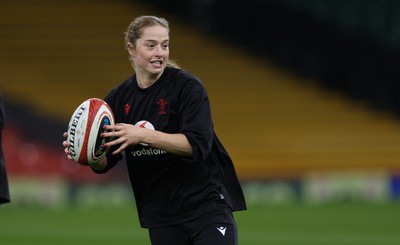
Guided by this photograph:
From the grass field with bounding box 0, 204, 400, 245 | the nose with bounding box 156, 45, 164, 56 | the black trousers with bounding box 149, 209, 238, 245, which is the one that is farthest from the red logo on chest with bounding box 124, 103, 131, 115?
the grass field with bounding box 0, 204, 400, 245

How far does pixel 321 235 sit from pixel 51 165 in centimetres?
635

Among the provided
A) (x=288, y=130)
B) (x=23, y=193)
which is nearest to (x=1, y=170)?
(x=23, y=193)

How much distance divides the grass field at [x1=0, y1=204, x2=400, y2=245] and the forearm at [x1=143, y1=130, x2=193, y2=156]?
6.24 m

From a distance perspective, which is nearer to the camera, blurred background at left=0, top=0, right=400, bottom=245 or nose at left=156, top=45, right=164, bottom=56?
nose at left=156, top=45, right=164, bottom=56

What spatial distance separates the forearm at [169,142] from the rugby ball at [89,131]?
1.14 ft

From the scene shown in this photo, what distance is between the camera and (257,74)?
20734 mm

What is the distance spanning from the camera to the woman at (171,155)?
18.2 feet

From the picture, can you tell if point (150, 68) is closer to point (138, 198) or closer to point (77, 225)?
point (138, 198)

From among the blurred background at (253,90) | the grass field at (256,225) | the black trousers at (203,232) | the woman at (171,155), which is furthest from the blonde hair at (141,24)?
the blurred background at (253,90)

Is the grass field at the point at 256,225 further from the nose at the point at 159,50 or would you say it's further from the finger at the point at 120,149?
the nose at the point at 159,50

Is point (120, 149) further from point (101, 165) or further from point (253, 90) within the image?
point (253, 90)

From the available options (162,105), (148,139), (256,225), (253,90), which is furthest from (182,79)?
(253,90)

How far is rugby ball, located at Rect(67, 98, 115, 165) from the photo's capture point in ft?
18.2

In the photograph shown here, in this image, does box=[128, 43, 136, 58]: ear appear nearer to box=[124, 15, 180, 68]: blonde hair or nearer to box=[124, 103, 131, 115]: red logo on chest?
box=[124, 15, 180, 68]: blonde hair
